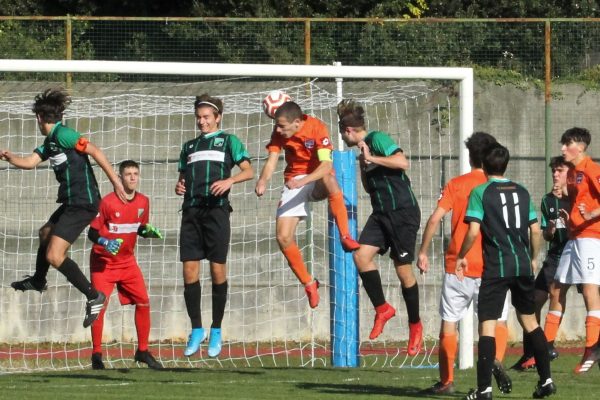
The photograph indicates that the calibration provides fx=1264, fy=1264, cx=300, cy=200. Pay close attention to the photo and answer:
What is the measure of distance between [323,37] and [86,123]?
327cm

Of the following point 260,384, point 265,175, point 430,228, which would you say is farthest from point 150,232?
point 430,228

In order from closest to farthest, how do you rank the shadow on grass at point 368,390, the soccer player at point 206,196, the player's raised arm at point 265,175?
the shadow on grass at point 368,390
the player's raised arm at point 265,175
the soccer player at point 206,196

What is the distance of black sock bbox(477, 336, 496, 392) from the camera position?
8844 millimetres

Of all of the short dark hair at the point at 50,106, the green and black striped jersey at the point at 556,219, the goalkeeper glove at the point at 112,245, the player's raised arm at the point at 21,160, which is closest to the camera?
the player's raised arm at the point at 21,160

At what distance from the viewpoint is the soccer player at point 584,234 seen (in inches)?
449

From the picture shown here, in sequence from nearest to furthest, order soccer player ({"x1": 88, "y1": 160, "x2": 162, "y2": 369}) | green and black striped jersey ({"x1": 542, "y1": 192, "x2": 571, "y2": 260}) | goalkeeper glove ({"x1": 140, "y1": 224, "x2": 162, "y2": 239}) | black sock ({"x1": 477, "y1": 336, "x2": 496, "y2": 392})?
black sock ({"x1": 477, "y1": 336, "x2": 496, "y2": 392}) < goalkeeper glove ({"x1": 140, "y1": 224, "x2": 162, "y2": 239}) < soccer player ({"x1": 88, "y1": 160, "x2": 162, "y2": 369}) < green and black striped jersey ({"x1": 542, "y1": 192, "x2": 571, "y2": 260})

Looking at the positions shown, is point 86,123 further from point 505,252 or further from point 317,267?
point 505,252

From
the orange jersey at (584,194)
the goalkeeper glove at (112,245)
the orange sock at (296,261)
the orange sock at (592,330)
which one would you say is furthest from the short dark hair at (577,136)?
the goalkeeper glove at (112,245)

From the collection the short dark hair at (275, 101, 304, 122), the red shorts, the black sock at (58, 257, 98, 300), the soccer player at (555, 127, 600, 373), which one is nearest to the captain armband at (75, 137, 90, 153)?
the black sock at (58, 257, 98, 300)

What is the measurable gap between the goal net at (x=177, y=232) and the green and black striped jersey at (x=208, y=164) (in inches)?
→ 176

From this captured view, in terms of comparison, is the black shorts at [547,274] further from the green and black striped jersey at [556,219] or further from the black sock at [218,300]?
the black sock at [218,300]

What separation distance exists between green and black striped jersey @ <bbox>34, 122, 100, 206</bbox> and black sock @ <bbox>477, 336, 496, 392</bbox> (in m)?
4.15

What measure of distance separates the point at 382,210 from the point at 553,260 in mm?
2358

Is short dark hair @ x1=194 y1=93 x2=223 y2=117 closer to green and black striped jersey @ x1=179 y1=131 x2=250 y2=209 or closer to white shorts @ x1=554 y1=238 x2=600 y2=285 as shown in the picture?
green and black striped jersey @ x1=179 y1=131 x2=250 y2=209
